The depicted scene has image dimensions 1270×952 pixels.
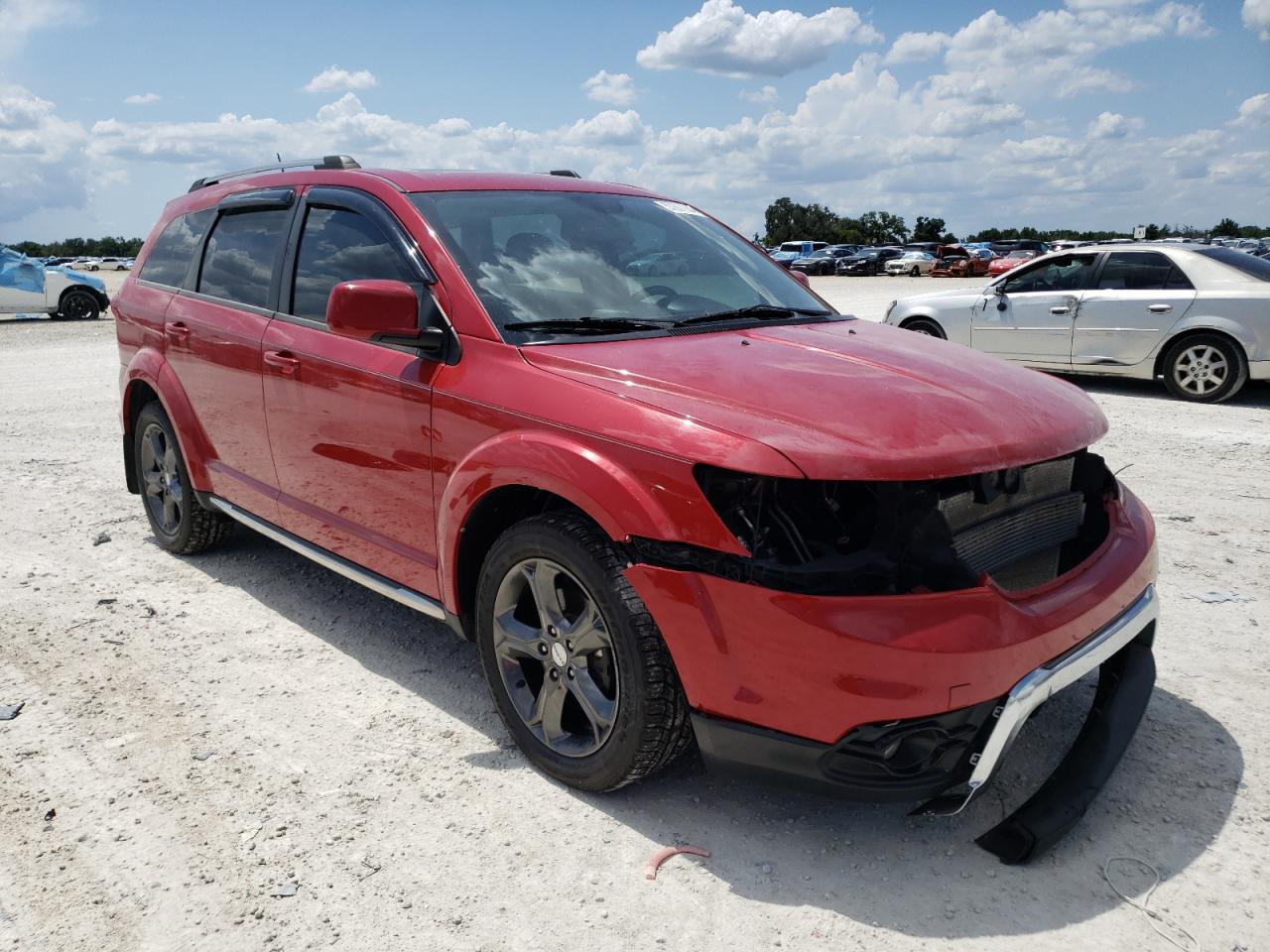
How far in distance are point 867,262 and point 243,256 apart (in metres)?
48.1

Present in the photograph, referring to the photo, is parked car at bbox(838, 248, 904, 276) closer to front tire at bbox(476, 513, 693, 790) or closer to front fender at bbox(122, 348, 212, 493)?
front fender at bbox(122, 348, 212, 493)

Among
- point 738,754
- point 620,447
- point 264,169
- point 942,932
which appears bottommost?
point 942,932

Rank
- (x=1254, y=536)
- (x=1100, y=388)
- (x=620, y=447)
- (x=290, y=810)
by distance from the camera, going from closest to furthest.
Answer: (x=620, y=447) < (x=290, y=810) < (x=1254, y=536) < (x=1100, y=388)

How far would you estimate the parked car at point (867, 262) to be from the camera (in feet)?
164

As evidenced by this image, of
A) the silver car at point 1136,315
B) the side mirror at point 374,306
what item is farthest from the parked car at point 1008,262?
the side mirror at point 374,306

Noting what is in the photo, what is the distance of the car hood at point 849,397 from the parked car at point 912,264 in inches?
1790

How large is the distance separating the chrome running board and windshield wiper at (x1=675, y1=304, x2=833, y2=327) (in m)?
1.29

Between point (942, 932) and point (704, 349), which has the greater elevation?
point (704, 349)

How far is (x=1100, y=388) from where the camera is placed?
10.7m

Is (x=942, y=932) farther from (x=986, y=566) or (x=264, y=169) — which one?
(x=264, y=169)

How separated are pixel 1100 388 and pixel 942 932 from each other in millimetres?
9440

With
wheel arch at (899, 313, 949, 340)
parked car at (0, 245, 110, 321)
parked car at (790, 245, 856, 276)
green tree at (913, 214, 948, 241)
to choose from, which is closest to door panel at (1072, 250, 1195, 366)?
wheel arch at (899, 313, 949, 340)

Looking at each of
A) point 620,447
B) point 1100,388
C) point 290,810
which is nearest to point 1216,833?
point 620,447

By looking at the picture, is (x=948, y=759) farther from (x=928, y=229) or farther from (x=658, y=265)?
(x=928, y=229)
